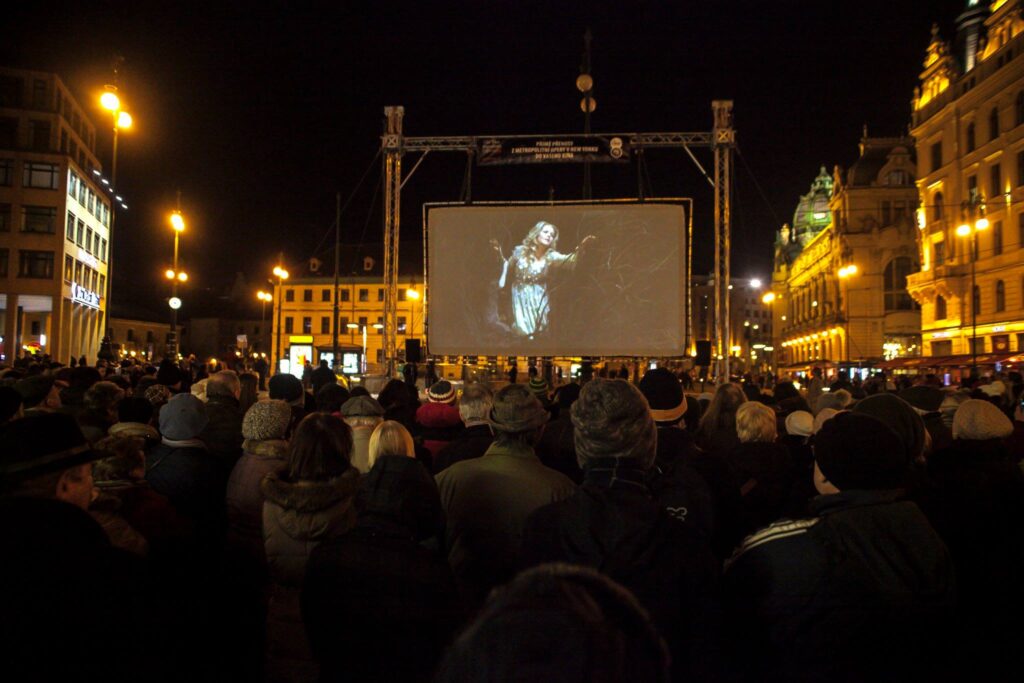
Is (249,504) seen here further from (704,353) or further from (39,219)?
(39,219)

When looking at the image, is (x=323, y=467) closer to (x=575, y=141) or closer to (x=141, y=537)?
(x=141, y=537)

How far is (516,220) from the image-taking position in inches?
760

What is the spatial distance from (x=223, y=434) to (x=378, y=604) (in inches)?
151

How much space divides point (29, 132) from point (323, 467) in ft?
169

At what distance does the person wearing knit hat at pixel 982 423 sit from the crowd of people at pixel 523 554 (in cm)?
2

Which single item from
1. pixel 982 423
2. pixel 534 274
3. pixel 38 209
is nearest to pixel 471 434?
pixel 982 423

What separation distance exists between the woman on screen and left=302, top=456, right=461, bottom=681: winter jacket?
16479 millimetres

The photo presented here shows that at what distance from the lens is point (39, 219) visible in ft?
145

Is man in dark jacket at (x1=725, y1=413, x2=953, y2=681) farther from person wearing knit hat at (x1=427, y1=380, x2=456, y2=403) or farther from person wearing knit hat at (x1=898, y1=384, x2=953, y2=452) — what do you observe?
person wearing knit hat at (x1=427, y1=380, x2=456, y2=403)

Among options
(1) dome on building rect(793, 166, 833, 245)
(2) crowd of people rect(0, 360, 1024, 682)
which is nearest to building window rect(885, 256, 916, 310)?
(1) dome on building rect(793, 166, 833, 245)

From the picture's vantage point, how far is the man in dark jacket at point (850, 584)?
2189 millimetres

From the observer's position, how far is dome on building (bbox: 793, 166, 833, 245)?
308 feet

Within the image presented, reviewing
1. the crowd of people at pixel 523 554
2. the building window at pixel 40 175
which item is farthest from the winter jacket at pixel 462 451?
the building window at pixel 40 175

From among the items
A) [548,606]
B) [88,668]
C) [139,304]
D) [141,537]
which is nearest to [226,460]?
[141,537]
